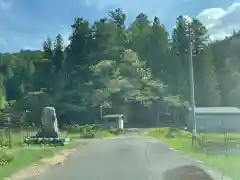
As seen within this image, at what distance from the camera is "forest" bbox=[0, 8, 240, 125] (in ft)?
288

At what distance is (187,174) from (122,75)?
76.1 metres

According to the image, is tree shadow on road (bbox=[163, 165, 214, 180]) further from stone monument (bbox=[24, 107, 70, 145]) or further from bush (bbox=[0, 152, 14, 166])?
stone monument (bbox=[24, 107, 70, 145])

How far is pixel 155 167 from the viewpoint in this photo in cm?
1894

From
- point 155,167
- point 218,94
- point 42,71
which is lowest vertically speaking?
point 155,167

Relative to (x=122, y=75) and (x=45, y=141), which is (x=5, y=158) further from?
(x=122, y=75)

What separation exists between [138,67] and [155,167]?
74445mm

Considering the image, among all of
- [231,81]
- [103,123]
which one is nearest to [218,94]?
[231,81]

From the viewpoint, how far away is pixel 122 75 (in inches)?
3605

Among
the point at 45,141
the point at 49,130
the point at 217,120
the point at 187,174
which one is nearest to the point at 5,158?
the point at 187,174

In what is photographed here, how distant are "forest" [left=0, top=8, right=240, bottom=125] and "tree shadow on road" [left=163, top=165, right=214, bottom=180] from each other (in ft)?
210

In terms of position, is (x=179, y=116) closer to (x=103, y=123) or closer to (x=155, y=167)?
(x=103, y=123)

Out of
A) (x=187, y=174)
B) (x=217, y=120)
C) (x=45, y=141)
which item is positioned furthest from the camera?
(x=217, y=120)

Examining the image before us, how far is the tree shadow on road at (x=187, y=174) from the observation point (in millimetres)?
14719

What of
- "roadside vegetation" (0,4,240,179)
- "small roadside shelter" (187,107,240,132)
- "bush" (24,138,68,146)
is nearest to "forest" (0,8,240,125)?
"roadside vegetation" (0,4,240,179)
